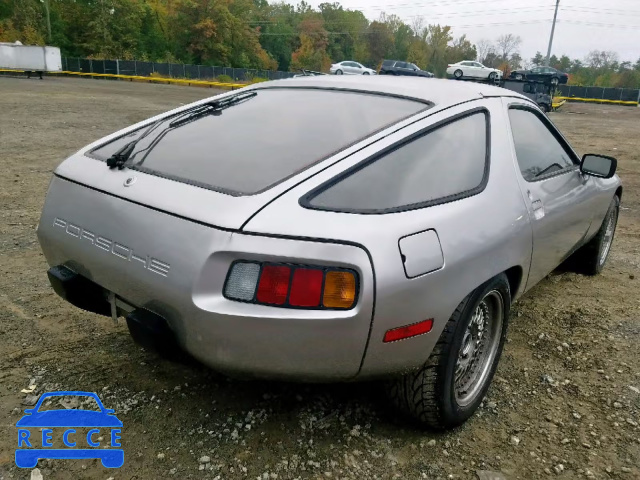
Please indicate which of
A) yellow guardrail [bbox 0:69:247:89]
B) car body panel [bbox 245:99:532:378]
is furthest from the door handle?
yellow guardrail [bbox 0:69:247:89]

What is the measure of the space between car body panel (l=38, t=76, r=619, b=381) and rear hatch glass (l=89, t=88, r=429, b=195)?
0.33 feet

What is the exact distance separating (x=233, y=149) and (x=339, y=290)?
94cm

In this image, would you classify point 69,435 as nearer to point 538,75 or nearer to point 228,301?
point 228,301

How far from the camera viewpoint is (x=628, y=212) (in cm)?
666

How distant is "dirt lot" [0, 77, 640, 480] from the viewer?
6.92 ft

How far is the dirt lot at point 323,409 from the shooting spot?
6.92ft

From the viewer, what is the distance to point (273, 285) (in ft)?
5.75

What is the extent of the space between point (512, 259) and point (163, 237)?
5.16ft

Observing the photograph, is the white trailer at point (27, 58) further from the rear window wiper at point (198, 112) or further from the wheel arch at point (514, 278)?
the wheel arch at point (514, 278)

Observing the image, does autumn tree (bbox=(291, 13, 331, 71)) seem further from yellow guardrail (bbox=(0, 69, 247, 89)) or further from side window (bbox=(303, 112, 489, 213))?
side window (bbox=(303, 112, 489, 213))

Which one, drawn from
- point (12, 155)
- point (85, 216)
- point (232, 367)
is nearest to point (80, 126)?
point (12, 155)

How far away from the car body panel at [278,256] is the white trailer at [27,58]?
34476mm

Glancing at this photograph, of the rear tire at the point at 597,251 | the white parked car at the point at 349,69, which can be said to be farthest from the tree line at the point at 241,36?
the rear tire at the point at 597,251

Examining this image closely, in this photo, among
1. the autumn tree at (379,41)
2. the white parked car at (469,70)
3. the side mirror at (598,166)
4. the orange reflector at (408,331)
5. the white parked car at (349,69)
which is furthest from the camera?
the autumn tree at (379,41)
